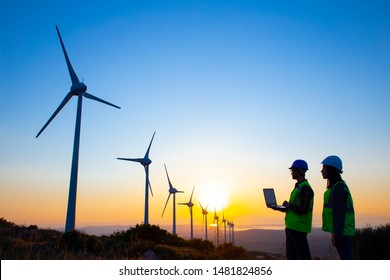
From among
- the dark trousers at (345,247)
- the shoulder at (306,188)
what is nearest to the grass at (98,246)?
the shoulder at (306,188)

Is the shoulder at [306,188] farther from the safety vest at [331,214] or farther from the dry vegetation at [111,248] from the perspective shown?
the dry vegetation at [111,248]

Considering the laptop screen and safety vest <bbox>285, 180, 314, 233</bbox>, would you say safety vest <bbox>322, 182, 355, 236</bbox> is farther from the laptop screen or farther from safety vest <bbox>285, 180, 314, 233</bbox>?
the laptop screen

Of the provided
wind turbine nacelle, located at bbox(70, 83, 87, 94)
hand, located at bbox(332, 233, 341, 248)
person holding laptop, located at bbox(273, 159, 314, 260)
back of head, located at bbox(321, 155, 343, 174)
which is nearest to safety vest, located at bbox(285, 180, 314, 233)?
person holding laptop, located at bbox(273, 159, 314, 260)

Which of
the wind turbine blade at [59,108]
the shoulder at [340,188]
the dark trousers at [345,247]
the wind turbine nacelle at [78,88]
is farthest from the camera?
the wind turbine nacelle at [78,88]

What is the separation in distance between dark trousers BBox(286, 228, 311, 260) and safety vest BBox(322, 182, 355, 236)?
1.64 feet

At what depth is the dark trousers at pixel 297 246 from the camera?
7.12 m

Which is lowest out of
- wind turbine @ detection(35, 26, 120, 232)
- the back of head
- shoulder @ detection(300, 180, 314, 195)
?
shoulder @ detection(300, 180, 314, 195)

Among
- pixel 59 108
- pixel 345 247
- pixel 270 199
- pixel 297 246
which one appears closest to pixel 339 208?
pixel 345 247

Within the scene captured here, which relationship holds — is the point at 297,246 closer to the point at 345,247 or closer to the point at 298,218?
the point at 298,218

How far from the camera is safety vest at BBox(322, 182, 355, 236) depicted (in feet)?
21.6

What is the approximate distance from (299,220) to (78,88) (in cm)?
2789

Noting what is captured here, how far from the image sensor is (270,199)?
24.1 ft

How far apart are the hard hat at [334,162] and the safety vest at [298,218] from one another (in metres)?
0.58
